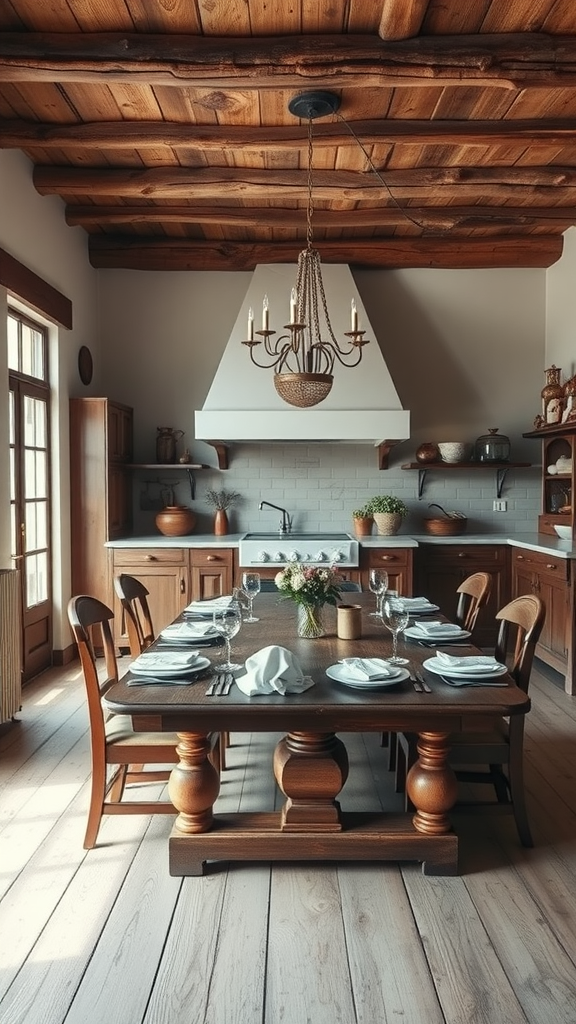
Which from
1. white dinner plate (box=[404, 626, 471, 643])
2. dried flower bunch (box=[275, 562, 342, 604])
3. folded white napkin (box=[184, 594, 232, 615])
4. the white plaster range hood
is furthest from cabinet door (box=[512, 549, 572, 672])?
dried flower bunch (box=[275, 562, 342, 604])

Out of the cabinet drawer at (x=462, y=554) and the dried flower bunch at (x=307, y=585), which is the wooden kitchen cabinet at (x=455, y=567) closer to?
the cabinet drawer at (x=462, y=554)

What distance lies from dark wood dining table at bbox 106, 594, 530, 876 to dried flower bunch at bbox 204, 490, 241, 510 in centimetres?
355

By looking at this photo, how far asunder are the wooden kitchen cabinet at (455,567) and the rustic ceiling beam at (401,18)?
3296 millimetres

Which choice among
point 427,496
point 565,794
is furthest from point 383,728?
point 427,496

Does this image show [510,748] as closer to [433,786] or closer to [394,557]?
[433,786]

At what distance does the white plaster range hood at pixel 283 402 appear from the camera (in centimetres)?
520

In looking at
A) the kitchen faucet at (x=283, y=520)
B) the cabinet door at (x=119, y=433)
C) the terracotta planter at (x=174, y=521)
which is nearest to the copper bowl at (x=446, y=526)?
the kitchen faucet at (x=283, y=520)

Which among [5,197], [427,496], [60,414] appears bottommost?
[427,496]

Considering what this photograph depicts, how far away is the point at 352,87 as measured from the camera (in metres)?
3.37

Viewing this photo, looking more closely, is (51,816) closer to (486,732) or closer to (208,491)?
(486,732)

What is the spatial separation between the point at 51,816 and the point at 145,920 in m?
0.86

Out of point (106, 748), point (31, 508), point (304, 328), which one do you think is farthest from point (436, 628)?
point (31, 508)

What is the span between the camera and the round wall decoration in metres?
5.45

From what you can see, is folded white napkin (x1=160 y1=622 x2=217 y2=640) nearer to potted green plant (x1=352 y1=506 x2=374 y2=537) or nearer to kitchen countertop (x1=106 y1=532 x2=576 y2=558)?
kitchen countertop (x1=106 y1=532 x2=576 y2=558)
